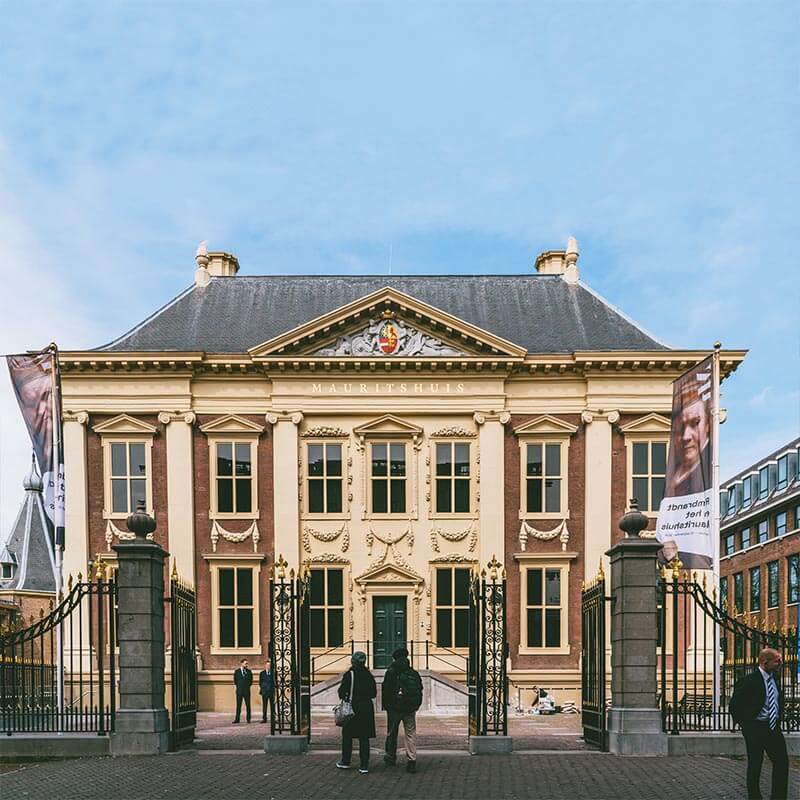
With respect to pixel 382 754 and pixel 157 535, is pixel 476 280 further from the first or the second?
pixel 382 754

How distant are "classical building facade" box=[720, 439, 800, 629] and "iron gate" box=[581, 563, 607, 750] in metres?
34.9

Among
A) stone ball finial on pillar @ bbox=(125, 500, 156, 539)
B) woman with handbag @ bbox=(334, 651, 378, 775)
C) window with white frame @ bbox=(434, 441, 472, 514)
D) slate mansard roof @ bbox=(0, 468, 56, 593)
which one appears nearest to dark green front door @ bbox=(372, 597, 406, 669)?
window with white frame @ bbox=(434, 441, 472, 514)

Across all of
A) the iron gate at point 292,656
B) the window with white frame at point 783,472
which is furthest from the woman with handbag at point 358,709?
the window with white frame at point 783,472

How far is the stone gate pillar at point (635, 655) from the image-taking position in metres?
15.0

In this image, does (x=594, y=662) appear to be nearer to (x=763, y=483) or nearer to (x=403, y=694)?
(x=403, y=694)

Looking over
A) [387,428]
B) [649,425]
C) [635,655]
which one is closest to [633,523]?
[635,655]

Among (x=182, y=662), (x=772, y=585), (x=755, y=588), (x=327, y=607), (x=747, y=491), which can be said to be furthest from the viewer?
(x=747, y=491)

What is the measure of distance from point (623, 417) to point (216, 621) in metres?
14.9

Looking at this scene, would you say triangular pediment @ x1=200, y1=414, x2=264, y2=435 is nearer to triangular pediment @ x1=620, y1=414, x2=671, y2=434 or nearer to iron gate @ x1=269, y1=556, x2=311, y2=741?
triangular pediment @ x1=620, y1=414, x2=671, y2=434

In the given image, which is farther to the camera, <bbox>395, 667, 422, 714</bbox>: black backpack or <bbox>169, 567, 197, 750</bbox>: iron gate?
<bbox>169, 567, 197, 750</bbox>: iron gate

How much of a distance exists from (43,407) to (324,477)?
1007 cm

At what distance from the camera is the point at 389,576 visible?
30.7 m

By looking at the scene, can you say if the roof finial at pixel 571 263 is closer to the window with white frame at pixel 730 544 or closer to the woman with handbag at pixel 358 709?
the woman with handbag at pixel 358 709

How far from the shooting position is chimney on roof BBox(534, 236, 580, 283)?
35406 millimetres
